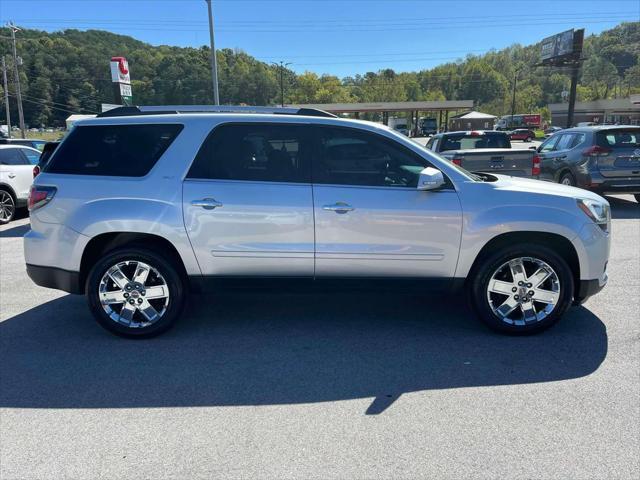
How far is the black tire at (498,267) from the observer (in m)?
4.08

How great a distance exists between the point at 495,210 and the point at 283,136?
1.89 metres

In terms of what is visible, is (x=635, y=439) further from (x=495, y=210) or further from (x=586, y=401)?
(x=495, y=210)

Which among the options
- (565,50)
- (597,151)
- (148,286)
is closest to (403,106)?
(565,50)

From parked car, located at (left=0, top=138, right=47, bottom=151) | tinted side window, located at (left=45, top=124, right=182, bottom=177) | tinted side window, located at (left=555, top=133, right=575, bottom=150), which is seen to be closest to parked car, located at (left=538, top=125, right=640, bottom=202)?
tinted side window, located at (left=555, top=133, right=575, bottom=150)

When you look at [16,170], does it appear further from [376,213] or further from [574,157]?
[574,157]

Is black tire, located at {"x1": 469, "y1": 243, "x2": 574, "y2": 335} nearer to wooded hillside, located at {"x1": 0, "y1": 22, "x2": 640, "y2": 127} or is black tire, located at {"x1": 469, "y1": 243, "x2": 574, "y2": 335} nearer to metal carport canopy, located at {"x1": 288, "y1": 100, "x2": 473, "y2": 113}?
metal carport canopy, located at {"x1": 288, "y1": 100, "x2": 473, "y2": 113}

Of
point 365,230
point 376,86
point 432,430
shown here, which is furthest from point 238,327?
point 376,86

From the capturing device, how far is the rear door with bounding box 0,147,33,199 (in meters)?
10.3

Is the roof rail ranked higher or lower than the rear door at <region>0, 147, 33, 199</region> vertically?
higher

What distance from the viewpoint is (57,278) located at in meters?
4.20

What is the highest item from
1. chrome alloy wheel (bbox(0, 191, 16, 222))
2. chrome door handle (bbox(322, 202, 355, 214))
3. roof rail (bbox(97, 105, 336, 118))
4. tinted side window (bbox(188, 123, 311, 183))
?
roof rail (bbox(97, 105, 336, 118))

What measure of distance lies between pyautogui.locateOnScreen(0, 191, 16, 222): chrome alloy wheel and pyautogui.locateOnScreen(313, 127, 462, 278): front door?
9035 mm

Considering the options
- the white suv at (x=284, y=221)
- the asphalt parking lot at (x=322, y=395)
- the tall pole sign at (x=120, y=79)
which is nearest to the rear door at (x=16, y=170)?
the asphalt parking lot at (x=322, y=395)

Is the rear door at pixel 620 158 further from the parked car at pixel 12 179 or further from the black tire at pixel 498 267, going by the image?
the parked car at pixel 12 179
